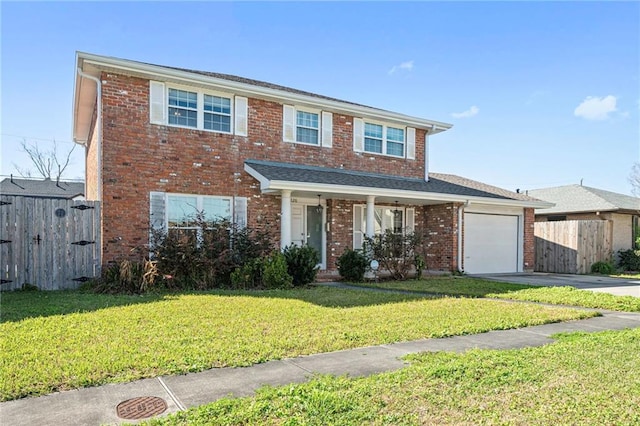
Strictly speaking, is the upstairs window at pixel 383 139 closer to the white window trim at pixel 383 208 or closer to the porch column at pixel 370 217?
the white window trim at pixel 383 208

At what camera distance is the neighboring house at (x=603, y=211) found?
63.2 ft

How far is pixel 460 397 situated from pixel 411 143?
13.4 metres

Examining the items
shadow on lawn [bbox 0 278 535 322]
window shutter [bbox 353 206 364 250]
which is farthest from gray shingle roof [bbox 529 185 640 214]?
window shutter [bbox 353 206 364 250]

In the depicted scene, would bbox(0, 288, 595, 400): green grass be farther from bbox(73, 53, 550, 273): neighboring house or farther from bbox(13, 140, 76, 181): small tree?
bbox(13, 140, 76, 181): small tree

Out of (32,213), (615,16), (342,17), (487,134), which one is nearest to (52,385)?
(32,213)

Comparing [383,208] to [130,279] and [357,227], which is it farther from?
[130,279]

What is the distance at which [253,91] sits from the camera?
12.3 m

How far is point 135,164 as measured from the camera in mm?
10906

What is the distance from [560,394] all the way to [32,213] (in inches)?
426

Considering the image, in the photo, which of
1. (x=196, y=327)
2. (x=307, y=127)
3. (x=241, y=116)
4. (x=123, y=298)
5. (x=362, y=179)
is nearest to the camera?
(x=196, y=327)

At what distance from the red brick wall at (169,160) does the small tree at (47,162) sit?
108 feet

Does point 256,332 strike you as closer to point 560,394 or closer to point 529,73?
point 560,394

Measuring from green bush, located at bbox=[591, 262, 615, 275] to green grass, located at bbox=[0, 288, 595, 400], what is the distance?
11.8m

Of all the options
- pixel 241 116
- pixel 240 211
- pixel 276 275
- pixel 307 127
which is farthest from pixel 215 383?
pixel 307 127
